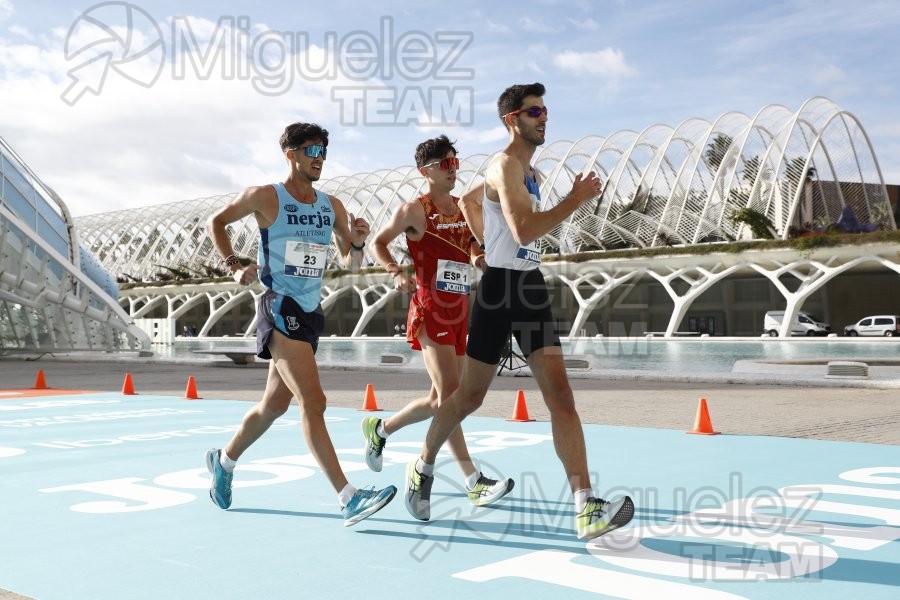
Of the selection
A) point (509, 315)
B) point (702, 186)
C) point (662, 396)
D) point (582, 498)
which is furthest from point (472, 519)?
point (702, 186)

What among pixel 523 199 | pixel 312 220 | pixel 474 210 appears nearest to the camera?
pixel 523 199

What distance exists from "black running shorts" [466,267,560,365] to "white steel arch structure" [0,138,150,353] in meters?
30.5

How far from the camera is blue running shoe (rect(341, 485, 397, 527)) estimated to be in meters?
4.25

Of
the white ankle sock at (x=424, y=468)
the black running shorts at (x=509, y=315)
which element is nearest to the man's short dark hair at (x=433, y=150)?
the black running shorts at (x=509, y=315)

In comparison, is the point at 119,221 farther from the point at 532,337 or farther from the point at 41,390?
the point at 532,337

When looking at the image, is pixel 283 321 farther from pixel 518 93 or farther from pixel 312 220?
pixel 518 93

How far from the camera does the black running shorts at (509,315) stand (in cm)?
432

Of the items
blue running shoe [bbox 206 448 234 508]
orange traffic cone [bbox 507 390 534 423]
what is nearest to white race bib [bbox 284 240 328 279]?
blue running shoe [bbox 206 448 234 508]

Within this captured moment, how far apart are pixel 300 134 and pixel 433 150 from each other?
0.93m

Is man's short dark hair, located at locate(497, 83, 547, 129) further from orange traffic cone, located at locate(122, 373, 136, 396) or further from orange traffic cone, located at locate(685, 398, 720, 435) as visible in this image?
orange traffic cone, located at locate(122, 373, 136, 396)

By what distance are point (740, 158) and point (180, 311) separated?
2046 inches

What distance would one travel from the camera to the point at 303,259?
474cm

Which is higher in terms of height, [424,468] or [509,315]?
[509,315]

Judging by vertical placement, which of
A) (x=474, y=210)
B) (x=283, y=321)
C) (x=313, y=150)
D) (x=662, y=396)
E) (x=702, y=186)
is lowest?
(x=662, y=396)
